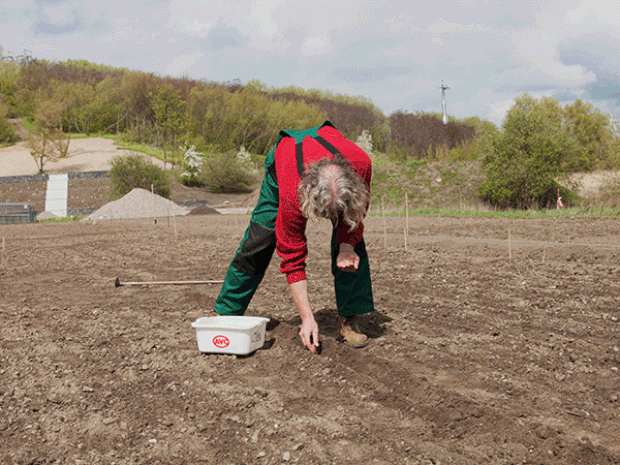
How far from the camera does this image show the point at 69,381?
2.63m

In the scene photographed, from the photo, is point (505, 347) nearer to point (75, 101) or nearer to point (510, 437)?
point (510, 437)

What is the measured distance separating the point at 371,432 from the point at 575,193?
1798 cm

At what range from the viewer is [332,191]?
Result: 2162 millimetres

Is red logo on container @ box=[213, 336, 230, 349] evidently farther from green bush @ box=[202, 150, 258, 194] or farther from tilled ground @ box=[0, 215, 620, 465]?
green bush @ box=[202, 150, 258, 194]

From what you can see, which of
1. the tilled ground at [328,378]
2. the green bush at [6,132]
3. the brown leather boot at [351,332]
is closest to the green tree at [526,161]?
the tilled ground at [328,378]

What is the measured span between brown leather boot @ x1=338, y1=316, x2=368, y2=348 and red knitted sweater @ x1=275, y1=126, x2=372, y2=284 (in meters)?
0.60

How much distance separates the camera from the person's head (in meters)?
2.16

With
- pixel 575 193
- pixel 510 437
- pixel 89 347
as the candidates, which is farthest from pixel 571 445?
pixel 575 193

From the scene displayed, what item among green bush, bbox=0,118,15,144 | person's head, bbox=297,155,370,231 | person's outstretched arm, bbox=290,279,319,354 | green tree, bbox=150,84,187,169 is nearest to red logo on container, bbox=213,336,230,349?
person's outstretched arm, bbox=290,279,319,354

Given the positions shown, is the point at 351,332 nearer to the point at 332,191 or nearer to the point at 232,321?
the point at 232,321

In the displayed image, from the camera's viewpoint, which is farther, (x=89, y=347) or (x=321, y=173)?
(x=89, y=347)

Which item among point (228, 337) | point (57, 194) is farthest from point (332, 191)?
point (57, 194)

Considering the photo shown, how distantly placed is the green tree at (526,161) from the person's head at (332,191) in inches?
622

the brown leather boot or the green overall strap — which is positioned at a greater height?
the green overall strap
